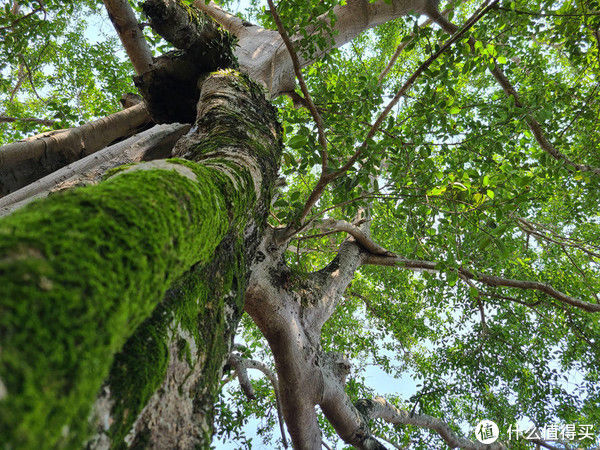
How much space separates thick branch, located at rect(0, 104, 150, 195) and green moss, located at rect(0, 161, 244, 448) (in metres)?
2.48

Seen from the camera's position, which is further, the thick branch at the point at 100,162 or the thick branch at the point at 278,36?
the thick branch at the point at 278,36

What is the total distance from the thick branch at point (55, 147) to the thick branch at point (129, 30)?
2.06ft

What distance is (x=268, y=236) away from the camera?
307 centimetres

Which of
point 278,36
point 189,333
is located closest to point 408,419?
point 189,333

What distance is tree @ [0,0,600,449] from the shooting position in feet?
1.73

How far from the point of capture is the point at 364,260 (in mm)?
4148

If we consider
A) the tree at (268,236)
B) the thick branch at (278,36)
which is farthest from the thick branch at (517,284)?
the thick branch at (278,36)

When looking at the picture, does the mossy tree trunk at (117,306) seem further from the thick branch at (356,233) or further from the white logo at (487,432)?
the white logo at (487,432)

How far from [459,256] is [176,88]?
289cm

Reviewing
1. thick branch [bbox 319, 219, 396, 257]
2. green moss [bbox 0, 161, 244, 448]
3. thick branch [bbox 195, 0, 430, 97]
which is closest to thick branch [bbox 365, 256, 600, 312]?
thick branch [bbox 319, 219, 396, 257]

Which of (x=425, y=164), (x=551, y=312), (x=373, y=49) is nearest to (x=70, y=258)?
(x=425, y=164)

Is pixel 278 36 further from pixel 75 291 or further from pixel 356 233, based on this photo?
pixel 75 291

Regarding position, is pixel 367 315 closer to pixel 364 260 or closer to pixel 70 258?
pixel 364 260

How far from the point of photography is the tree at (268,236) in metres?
0.53
